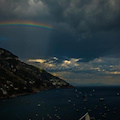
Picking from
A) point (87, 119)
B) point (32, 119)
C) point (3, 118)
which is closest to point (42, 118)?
point (32, 119)

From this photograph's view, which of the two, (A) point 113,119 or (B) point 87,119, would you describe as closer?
(B) point 87,119

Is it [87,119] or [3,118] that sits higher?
[87,119]

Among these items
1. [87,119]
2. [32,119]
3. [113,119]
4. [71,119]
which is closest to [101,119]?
[113,119]

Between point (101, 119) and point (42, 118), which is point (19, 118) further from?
point (101, 119)

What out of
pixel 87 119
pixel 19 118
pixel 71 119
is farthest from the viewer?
pixel 19 118

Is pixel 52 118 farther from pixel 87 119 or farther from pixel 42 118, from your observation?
pixel 87 119

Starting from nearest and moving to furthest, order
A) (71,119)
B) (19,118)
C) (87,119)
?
(87,119)
(71,119)
(19,118)

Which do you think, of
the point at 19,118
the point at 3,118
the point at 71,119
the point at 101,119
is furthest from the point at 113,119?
the point at 3,118

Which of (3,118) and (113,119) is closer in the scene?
(113,119)

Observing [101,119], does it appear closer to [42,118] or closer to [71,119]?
[71,119]

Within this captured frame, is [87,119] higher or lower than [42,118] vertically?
higher
